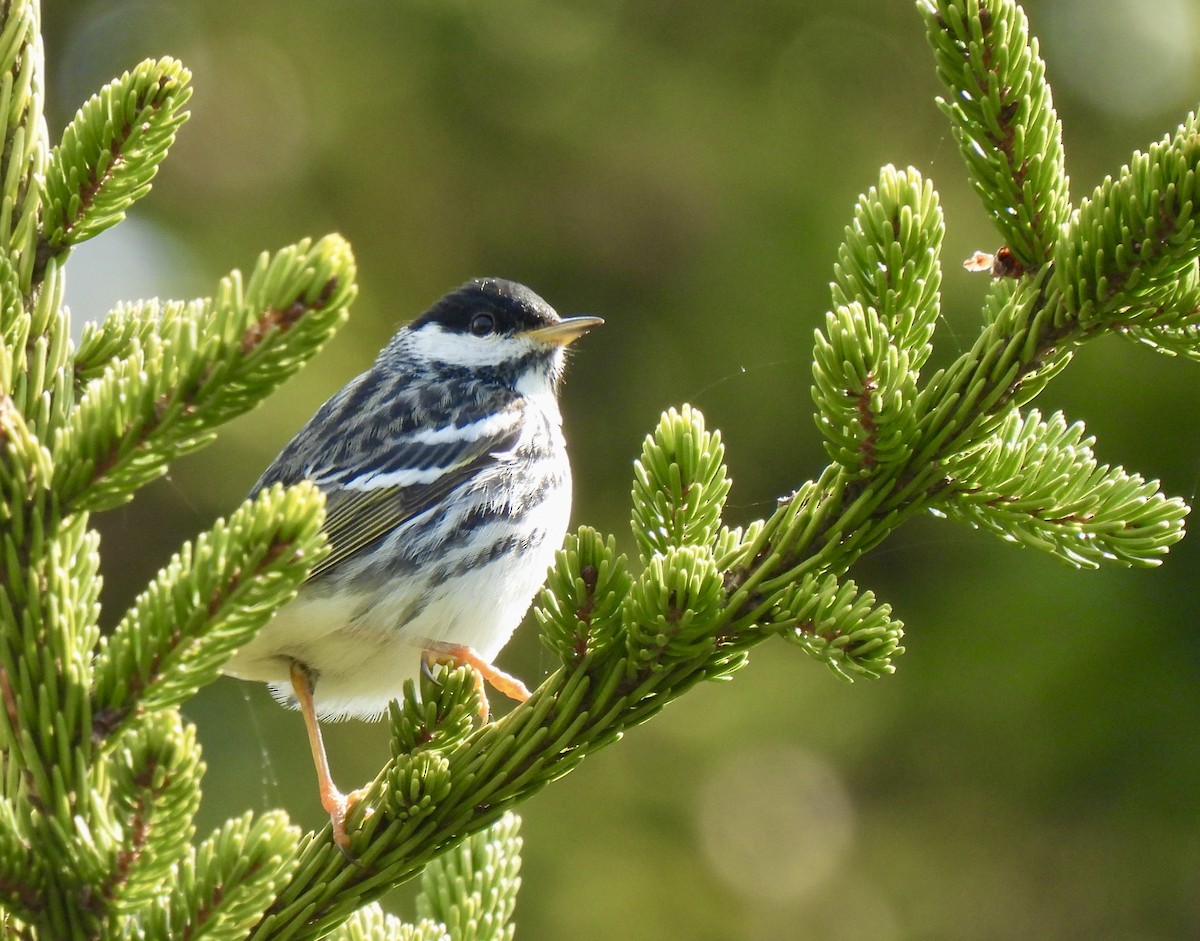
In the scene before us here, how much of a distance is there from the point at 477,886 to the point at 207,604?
0.94m

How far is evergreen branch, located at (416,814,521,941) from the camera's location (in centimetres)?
204

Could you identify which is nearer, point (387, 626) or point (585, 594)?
point (585, 594)

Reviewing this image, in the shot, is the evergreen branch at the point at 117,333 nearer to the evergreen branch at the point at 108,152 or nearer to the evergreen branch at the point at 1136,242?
the evergreen branch at the point at 108,152

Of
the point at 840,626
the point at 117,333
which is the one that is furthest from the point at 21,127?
the point at 840,626

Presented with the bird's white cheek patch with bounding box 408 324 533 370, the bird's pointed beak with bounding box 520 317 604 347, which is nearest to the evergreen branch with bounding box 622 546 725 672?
the bird's pointed beak with bounding box 520 317 604 347

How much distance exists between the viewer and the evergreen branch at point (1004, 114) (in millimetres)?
1612

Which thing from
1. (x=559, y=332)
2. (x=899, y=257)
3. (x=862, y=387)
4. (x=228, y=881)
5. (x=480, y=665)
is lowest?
(x=480, y=665)

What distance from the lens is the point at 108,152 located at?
5.47ft

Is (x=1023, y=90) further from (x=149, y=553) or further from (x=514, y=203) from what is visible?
(x=149, y=553)

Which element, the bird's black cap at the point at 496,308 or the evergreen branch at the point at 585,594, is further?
the bird's black cap at the point at 496,308

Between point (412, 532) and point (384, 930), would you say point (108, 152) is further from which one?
point (412, 532)

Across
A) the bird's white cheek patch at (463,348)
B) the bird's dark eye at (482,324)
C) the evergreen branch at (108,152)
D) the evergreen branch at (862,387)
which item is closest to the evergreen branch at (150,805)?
the evergreen branch at (108,152)

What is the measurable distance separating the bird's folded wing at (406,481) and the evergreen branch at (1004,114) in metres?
1.98

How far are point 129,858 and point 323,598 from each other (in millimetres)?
1885
